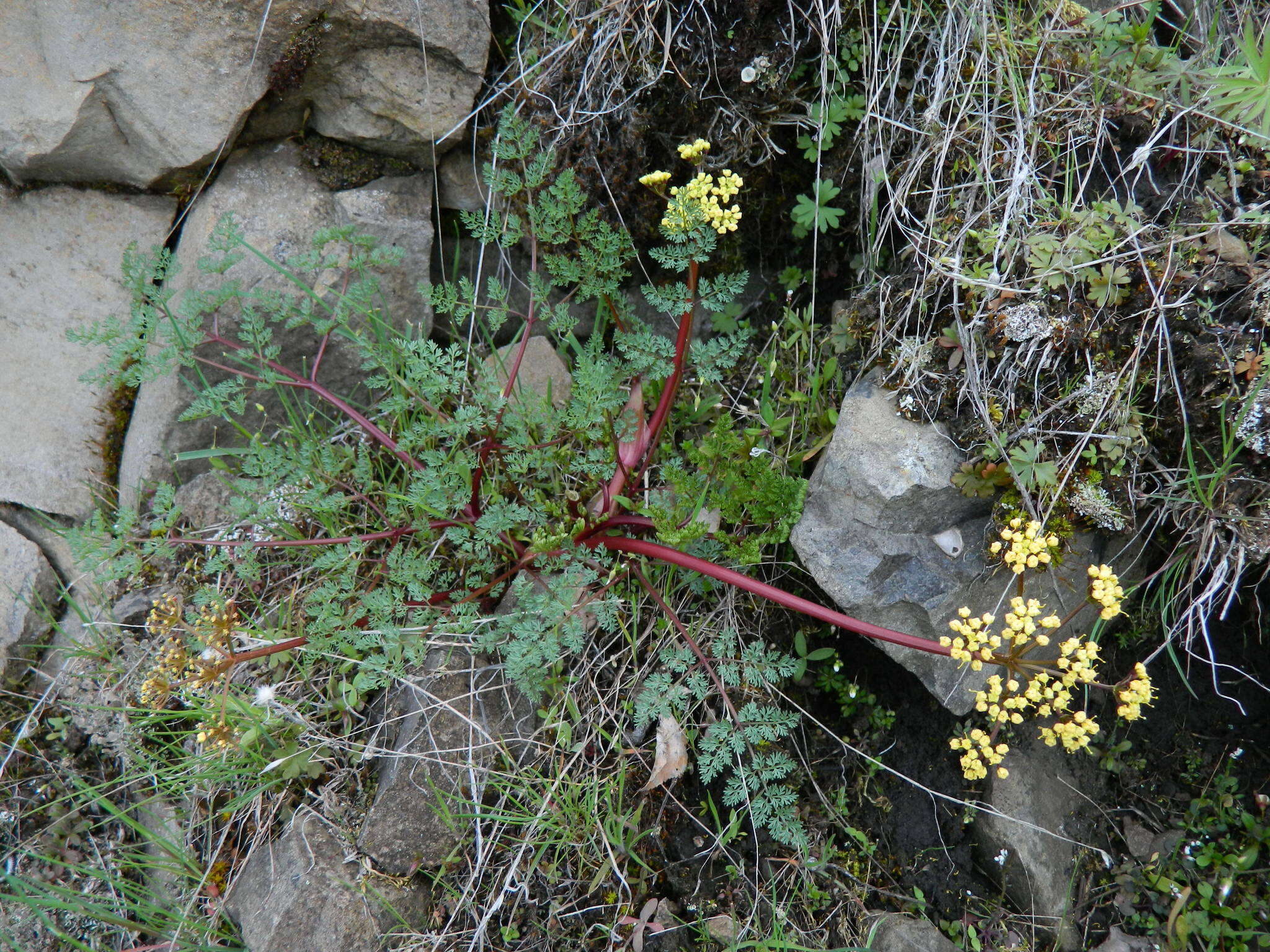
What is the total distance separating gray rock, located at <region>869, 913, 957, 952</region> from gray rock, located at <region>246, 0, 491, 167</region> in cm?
340

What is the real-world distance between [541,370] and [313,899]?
2119 millimetres

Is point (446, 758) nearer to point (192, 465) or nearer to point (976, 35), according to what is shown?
point (192, 465)

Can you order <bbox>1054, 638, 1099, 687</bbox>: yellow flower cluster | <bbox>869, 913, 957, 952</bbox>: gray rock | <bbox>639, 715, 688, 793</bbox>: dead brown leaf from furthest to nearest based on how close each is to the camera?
<bbox>639, 715, 688, 793</bbox>: dead brown leaf
<bbox>869, 913, 957, 952</bbox>: gray rock
<bbox>1054, 638, 1099, 687</bbox>: yellow flower cluster

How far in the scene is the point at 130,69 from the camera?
3004 mm

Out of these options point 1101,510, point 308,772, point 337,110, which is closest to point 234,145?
point 337,110

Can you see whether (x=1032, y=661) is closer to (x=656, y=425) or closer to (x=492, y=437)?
(x=656, y=425)

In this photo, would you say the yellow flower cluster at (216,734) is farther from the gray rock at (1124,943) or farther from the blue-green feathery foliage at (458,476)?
the gray rock at (1124,943)

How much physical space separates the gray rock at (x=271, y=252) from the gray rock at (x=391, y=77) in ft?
0.54

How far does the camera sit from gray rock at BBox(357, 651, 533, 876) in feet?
8.48

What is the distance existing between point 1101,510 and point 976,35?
5.56ft

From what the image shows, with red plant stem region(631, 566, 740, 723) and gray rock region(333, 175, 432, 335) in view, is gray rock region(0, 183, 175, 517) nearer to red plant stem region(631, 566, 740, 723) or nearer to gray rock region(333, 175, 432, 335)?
gray rock region(333, 175, 432, 335)

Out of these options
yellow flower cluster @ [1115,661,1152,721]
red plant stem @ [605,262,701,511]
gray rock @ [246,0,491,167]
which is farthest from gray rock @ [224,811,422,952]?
gray rock @ [246,0,491,167]

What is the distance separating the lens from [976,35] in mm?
2678

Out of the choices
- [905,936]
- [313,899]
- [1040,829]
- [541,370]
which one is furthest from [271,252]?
[1040,829]
